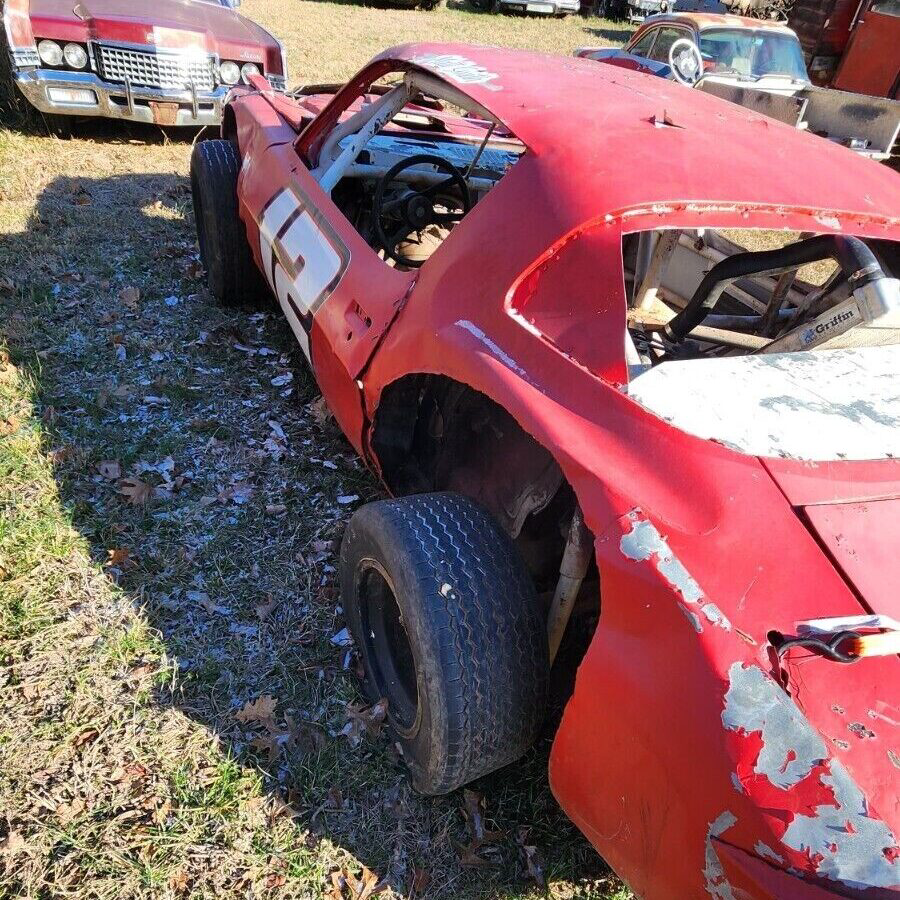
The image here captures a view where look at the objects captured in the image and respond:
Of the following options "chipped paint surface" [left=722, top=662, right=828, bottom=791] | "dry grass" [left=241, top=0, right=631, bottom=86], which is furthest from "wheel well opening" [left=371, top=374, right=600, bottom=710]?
"dry grass" [left=241, top=0, right=631, bottom=86]

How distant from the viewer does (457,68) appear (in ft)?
8.27

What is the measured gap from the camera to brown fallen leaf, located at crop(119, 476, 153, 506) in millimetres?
2938

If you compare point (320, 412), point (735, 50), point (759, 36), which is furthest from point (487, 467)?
point (759, 36)

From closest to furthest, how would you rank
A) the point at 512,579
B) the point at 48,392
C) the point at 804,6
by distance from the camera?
A: the point at 512,579, the point at 48,392, the point at 804,6

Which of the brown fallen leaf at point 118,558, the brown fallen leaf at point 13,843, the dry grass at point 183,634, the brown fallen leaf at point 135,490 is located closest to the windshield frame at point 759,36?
the dry grass at point 183,634

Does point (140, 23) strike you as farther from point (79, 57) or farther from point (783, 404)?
point (783, 404)

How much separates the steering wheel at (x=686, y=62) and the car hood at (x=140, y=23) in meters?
3.72

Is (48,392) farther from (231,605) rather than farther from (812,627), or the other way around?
(812,627)

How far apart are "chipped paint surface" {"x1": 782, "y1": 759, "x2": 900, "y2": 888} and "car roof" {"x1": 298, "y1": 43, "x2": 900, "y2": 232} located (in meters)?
1.37

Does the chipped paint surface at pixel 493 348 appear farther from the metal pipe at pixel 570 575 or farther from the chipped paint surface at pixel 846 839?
the chipped paint surface at pixel 846 839

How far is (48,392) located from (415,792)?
2.57 meters

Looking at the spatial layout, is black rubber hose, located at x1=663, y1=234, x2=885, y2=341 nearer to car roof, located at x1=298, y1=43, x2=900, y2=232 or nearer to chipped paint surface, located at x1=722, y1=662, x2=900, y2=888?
car roof, located at x1=298, y1=43, x2=900, y2=232

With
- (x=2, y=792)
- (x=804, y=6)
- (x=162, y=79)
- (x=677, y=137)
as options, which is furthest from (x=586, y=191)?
(x=804, y=6)

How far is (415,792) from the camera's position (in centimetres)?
212
